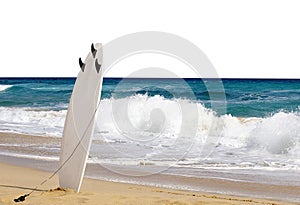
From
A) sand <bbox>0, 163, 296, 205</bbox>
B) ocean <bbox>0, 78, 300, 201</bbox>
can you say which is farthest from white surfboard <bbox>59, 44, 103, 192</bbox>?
ocean <bbox>0, 78, 300, 201</bbox>

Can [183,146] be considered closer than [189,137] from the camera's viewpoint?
Yes

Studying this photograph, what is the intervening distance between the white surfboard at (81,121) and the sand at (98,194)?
0.26 meters

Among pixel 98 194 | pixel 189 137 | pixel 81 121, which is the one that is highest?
pixel 81 121

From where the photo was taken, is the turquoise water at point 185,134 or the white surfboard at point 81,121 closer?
the white surfboard at point 81,121

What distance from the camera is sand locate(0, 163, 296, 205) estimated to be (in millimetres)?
5199

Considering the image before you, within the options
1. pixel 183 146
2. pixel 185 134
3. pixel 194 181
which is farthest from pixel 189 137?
pixel 194 181

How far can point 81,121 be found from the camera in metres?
5.76

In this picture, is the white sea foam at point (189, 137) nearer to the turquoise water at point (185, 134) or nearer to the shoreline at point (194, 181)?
the turquoise water at point (185, 134)

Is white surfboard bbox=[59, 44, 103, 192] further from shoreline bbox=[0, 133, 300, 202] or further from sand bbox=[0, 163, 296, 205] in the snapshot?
shoreline bbox=[0, 133, 300, 202]

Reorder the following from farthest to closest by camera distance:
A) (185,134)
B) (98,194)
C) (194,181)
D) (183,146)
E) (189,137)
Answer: (185,134)
(189,137)
(183,146)
(194,181)
(98,194)

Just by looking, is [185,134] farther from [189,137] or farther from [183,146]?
[183,146]

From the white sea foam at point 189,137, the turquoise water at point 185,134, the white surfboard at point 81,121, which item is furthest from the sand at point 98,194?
the white sea foam at point 189,137

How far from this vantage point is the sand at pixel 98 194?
5.20 m

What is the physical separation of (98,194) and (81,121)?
91 centimetres
